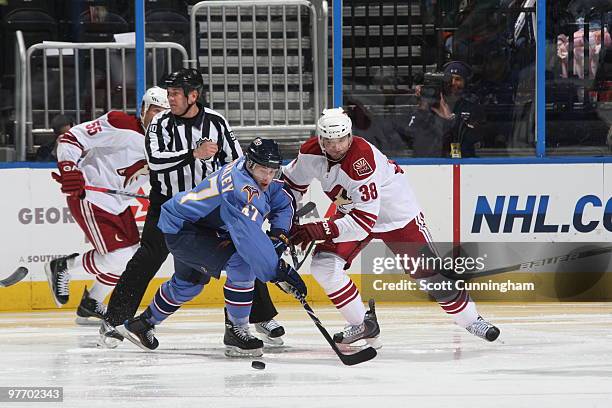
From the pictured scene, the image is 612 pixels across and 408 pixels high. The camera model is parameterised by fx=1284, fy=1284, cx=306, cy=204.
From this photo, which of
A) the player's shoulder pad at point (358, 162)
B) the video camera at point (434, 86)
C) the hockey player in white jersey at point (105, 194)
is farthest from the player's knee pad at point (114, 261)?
the video camera at point (434, 86)

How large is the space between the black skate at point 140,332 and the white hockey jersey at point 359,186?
0.88m

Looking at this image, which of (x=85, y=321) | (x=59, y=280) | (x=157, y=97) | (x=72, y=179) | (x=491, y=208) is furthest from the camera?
(x=491, y=208)

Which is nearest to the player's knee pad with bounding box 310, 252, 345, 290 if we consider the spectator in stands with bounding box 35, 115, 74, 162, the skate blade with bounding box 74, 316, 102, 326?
the skate blade with bounding box 74, 316, 102, 326

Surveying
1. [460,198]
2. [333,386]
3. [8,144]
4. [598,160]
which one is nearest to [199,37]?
[8,144]

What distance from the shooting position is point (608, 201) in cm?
785

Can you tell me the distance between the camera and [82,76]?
25.8ft

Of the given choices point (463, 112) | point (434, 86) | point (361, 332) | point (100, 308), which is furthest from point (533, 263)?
point (100, 308)

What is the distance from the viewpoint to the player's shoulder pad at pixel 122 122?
671cm

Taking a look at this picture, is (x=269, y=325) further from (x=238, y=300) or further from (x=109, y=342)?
(x=109, y=342)

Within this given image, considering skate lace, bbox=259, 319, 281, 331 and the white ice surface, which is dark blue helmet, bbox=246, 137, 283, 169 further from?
skate lace, bbox=259, 319, 281, 331

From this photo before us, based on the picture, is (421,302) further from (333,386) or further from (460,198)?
(333,386)

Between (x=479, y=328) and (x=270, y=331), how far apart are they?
3.18 ft

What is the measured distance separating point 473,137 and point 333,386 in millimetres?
3425

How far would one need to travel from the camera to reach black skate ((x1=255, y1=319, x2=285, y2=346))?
6.01 m
